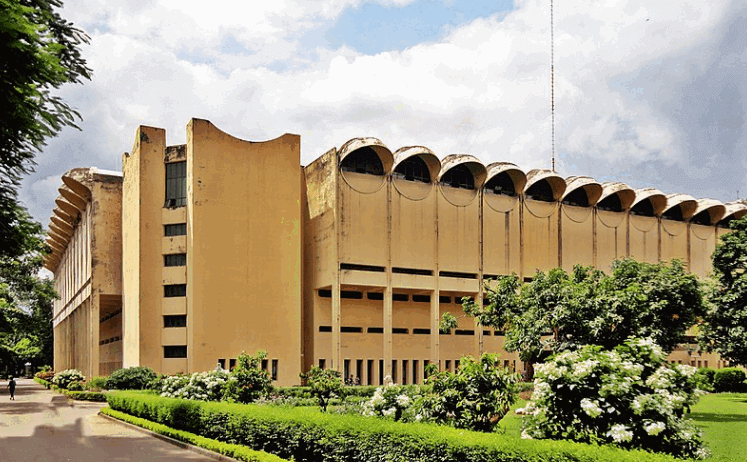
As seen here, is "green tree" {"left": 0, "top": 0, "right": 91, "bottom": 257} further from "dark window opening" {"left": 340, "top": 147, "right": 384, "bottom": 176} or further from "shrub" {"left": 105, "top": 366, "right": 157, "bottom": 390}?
"dark window opening" {"left": 340, "top": 147, "right": 384, "bottom": 176}

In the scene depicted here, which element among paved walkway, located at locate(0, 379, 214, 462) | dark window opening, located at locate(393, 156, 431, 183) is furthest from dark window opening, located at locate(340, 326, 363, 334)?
paved walkway, located at locate(0, 379, 214, 462)

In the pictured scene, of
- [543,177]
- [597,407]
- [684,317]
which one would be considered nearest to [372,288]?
[543,177]

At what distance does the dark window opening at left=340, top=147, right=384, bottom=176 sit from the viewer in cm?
4119

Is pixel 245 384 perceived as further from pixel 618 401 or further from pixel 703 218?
pixel 703 218

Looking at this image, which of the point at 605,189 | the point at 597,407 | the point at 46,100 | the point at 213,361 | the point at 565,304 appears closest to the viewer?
the point at 597,407

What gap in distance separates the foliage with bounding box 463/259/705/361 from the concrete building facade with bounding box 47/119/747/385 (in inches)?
367

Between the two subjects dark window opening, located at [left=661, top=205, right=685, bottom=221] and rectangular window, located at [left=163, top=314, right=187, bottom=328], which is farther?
dark window opening, located at [left=661, top=205, right=685, bottom=221]

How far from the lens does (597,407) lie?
9992mm

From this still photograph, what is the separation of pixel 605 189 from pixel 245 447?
4188cm

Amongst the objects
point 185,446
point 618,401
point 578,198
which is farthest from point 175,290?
point 618,401

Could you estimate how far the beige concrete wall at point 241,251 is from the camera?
3712 centimetres

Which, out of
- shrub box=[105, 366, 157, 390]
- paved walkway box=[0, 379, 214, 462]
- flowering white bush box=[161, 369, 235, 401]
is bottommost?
shrub box=[105, 366, 157, 390]

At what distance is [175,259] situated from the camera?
128 feet

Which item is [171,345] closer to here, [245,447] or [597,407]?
[245,447]
